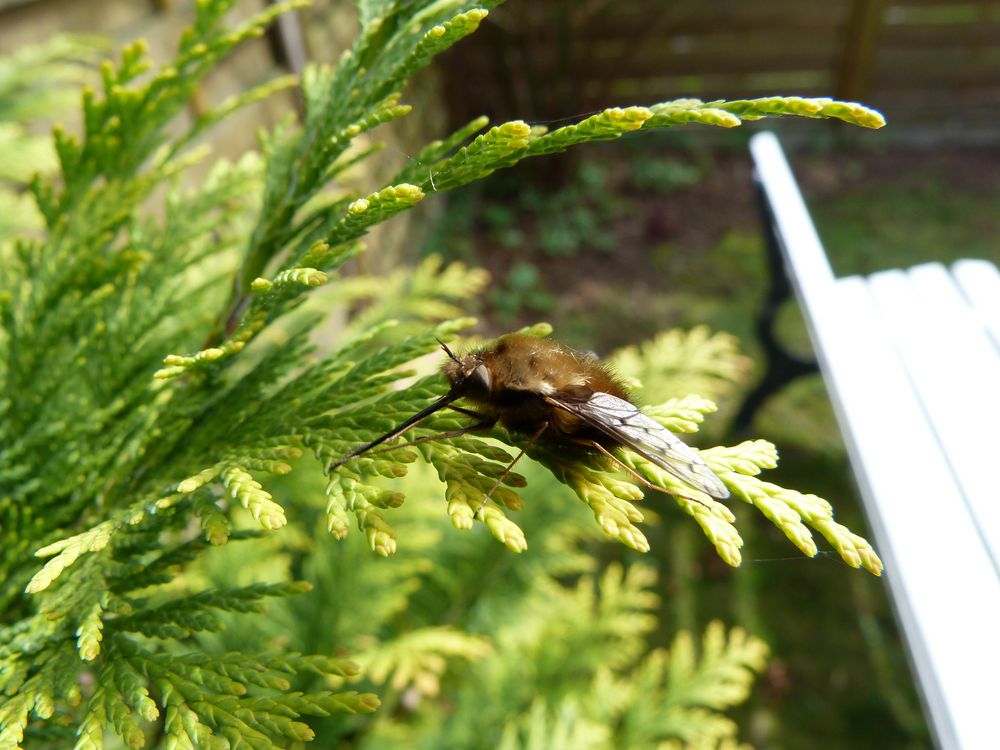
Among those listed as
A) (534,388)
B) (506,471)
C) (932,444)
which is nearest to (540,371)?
(534,388)

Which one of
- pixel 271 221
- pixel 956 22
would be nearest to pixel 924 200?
pixel 956 22

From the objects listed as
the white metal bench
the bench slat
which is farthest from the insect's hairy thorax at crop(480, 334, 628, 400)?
the bench slat

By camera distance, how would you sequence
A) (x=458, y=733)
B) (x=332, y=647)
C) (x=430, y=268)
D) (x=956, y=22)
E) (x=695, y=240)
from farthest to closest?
(x=956, y=22) < (x=695, y=240) < (x=430, y=268) < (x=458, y=733) < (x=332, y=647)

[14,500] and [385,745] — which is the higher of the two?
[14,500]

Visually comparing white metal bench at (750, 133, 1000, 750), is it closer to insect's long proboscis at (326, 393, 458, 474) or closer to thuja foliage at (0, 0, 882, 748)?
thuja foliage at (0, 0, 882, 748)

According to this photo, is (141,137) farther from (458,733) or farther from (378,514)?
(458,733)

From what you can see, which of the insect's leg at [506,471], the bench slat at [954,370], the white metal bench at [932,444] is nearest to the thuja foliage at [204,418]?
the insect's leg at [506,471]
